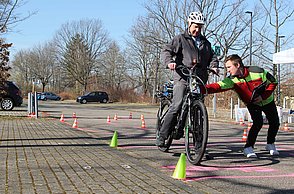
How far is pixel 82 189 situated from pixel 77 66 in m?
75.6

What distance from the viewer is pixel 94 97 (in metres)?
59.6

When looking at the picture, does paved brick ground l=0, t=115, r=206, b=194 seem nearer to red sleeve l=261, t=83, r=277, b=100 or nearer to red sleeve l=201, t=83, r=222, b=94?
red sleeve l=201, t=83, r=222, b=94

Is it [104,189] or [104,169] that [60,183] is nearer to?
[104,189]

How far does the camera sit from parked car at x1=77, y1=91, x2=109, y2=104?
58834 mm

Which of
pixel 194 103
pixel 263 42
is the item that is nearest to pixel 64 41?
pixel 263 42

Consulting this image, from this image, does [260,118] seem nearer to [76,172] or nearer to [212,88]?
[212,88]

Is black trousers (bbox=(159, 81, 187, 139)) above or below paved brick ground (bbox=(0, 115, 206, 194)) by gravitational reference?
above

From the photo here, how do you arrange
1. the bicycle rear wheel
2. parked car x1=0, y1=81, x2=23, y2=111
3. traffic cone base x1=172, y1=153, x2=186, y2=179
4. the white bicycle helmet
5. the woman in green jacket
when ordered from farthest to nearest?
parked car x1=0, y1=81, x2=23, y2=111 → the woman in green jacket → the white bicycle helmet → the bicycle rear wheel → traffic cone base x1=172, y1=153, x2=186, y2=179

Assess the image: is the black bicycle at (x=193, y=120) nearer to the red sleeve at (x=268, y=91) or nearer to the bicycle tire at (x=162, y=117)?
the bicycle tire at (x=162, y=117)

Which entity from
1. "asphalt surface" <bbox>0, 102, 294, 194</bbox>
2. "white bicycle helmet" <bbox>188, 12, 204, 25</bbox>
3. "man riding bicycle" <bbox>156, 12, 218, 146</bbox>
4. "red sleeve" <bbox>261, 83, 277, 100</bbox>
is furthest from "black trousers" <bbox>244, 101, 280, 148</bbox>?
"white bicycle helmet" <bbox>188, 12, 204, 25</bbox>

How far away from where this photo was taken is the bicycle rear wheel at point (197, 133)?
18.8 ft

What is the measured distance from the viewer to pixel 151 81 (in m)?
64.6

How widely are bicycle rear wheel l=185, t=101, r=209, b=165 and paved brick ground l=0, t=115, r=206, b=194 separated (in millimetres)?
678

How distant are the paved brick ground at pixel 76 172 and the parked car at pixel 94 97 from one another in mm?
51187
